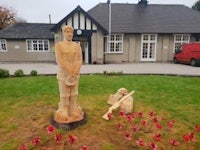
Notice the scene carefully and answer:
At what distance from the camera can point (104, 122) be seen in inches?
233

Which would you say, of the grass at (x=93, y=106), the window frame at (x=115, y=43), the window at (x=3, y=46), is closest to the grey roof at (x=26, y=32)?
the window at (x=3, y=46)

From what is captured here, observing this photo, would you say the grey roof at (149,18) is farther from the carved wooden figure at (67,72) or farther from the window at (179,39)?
the carved wooden figure at (67,72)

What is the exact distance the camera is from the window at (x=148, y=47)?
2465 cm

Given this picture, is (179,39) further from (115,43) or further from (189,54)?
(115,43)

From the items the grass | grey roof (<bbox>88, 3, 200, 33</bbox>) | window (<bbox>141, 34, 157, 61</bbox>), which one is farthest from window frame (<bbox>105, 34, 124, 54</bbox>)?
the grass

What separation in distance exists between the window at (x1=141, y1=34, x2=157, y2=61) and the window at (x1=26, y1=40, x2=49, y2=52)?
11105 mm

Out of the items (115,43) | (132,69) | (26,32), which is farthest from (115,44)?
(26,32)

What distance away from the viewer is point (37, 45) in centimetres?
2627

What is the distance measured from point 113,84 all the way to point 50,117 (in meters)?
4.90

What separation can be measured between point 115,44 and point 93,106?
17.6 m

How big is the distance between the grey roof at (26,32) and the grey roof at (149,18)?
592 cm

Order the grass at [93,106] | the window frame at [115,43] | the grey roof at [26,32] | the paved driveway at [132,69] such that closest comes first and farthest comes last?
1. the grass at [93,106]
2. the paved driveway at [132,69]
3. the window frame at [115,43]
4. the grey roof at [26,32]

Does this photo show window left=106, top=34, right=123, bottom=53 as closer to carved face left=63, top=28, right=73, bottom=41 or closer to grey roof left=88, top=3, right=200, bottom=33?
grey roof left=88, top=3, right=200, bottom=33

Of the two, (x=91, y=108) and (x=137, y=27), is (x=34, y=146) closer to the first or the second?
(x=91, y=108)
